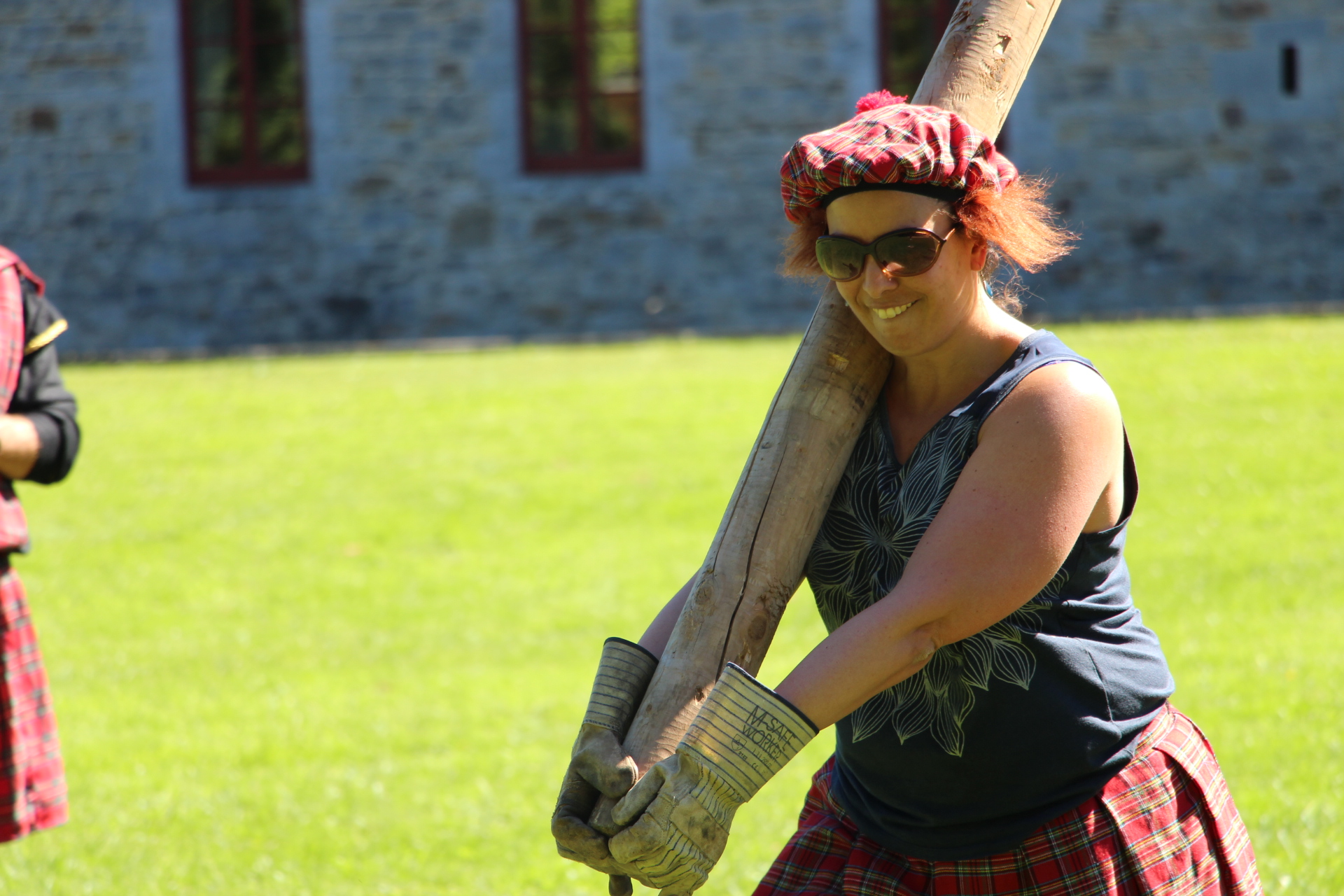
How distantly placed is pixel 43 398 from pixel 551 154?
12.1 m

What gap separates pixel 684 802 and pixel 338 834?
2.91 meters

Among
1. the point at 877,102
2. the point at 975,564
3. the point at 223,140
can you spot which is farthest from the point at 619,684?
the point at 223,140

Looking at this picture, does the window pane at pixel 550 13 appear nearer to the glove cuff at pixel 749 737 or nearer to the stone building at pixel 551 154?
the stone building at pixel 551 154

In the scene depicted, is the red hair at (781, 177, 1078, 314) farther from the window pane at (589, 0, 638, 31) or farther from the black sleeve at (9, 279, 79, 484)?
the window pane at (589, 0, 638, 31)

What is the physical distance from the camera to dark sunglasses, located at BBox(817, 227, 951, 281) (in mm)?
1832

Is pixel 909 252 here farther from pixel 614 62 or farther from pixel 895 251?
pixel 614 62

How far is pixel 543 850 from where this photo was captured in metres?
4.19

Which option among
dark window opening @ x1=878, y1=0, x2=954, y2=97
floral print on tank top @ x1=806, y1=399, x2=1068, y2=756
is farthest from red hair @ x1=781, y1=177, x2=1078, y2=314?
dark window opening @ x1=878, y1=0, x2=954, y2=97

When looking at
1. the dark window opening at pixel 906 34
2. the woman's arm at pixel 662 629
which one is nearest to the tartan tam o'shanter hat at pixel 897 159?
the woman's arm at pixel 662 629

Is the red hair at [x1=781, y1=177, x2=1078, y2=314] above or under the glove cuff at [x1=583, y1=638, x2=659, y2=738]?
above

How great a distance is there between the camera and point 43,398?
10.8 ft

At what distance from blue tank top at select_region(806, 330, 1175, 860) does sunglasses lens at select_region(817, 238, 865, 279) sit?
0.25 m

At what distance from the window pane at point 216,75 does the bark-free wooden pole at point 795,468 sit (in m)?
14.5

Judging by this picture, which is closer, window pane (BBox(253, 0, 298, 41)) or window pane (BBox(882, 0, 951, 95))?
window pane (BBox(882, 0, 951, 95))
